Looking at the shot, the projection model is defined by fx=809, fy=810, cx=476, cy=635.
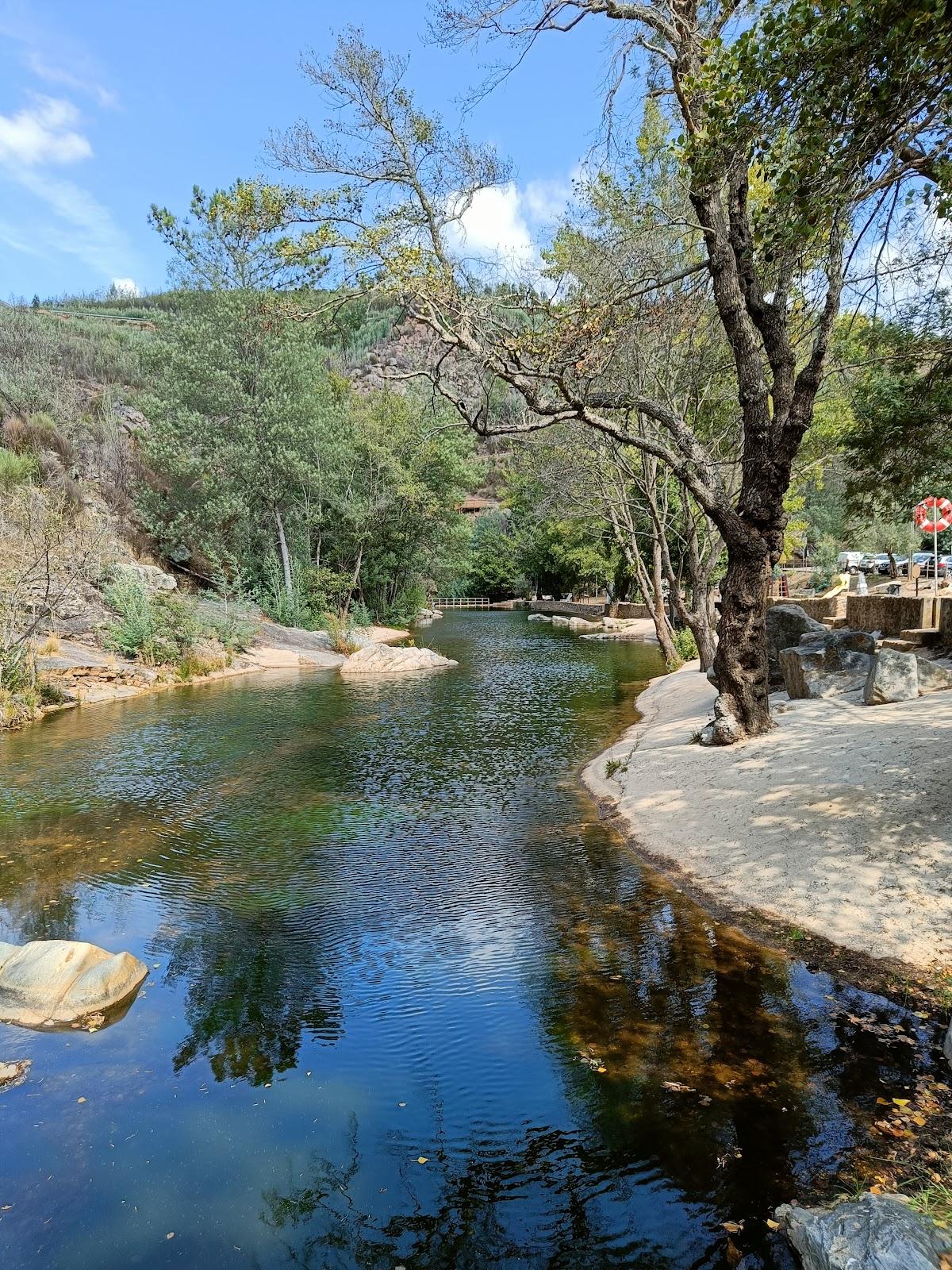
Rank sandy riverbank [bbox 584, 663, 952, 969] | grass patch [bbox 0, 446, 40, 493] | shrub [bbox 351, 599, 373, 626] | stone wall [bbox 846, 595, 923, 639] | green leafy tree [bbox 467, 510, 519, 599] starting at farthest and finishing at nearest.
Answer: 1. green leafy tree [bbox 467, 510, 519, 599]
2. shrub [bbox 351, 599, 373, 626]
3. grass patch [bbox 0, 446, 40, 493]
4. stone wall [bbox 846, 595, 923, 639]
5. sandy riverbank [bbox 584, 663, 952, 969]

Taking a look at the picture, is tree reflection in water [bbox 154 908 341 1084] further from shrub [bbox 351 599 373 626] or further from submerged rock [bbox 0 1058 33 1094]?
shrub [bbox 351 599 373 626]

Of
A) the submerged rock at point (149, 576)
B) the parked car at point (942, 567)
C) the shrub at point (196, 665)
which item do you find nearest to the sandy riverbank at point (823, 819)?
the shrub at point (196, 665)

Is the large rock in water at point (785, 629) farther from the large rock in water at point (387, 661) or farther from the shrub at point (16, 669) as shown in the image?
the shrub at point (16, 669)

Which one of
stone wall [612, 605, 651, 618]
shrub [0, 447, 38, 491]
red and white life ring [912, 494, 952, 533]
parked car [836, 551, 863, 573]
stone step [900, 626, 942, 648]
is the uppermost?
shrub [0, 447, 38, 491]

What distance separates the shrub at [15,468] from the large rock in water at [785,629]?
2192cm

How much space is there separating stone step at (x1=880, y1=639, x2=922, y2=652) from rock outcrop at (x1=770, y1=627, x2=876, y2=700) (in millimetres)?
1068

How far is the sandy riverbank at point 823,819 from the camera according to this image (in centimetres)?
677

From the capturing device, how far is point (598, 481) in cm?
2436

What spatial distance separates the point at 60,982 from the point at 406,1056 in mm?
2798

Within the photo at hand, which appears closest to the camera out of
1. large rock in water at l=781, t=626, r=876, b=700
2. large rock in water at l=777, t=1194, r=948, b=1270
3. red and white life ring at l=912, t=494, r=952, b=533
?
large rock in water at l=777, t=1194, r=948, b=1270

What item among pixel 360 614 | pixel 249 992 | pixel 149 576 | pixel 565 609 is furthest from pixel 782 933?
pixel 565 609

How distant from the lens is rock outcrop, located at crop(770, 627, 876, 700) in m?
12.3

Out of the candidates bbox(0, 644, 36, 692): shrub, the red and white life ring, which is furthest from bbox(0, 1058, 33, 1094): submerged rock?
the red and white life ring

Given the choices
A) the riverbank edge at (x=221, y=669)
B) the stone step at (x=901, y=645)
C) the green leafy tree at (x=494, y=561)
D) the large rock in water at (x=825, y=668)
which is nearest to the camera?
the large rock in water at (x=825, y=668)
